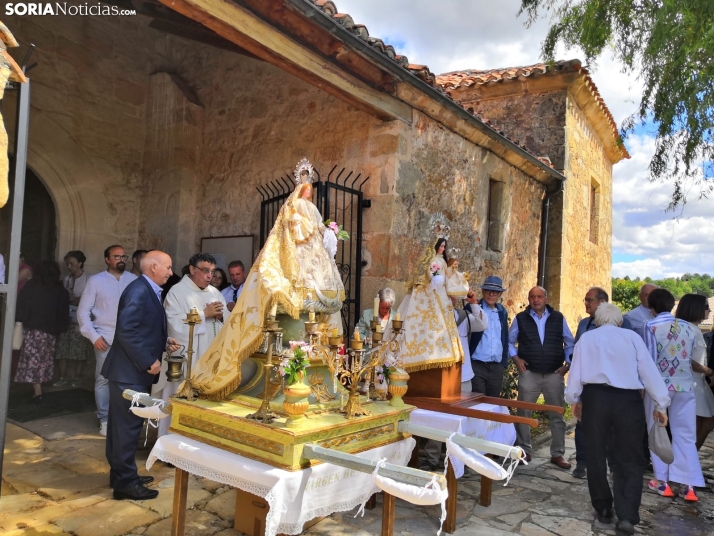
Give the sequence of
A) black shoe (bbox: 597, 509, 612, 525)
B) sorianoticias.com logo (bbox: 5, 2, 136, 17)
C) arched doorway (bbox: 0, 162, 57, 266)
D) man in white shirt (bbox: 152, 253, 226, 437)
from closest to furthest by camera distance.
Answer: black shoe (bbox: 597, 509, 612, 525) < man in white shirt (bbox: 152, 253, 226, 437) < sorianoticias.com logo (bbox: 5, 2, 136, 17) < arched doorway (bbox: 0, 162, 57, 266)

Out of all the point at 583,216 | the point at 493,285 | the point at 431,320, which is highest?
the point at 583,216

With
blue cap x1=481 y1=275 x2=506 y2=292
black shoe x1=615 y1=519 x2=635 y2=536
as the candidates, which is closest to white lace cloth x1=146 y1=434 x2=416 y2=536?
black shoe x1=615 y1=519 x2=635 y2=536

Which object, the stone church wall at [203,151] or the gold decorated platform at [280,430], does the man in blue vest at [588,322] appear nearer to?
the stone church wall at [203,151]

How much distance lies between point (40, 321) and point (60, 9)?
4275 millimetres

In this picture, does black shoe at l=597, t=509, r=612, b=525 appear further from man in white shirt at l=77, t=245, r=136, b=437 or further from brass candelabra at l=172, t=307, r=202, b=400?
man in white shirt at l=77, t=245, r=136, b=437

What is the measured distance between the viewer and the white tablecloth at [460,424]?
3.97m

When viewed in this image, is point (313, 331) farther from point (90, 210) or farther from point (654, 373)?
point (90, 210)

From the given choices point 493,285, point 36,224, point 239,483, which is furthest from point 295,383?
point 36,224

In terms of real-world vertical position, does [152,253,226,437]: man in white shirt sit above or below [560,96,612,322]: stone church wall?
below

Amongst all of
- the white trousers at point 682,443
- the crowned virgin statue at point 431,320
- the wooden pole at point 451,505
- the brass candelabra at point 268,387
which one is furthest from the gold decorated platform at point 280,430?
the white trousers at point 682,443

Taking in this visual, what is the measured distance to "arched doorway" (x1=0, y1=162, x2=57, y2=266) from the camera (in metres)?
7.57

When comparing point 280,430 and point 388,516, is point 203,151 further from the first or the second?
point 388,516

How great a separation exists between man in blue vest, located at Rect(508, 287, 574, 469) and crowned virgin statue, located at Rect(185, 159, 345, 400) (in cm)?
283

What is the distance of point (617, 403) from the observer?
3955 millimetres
